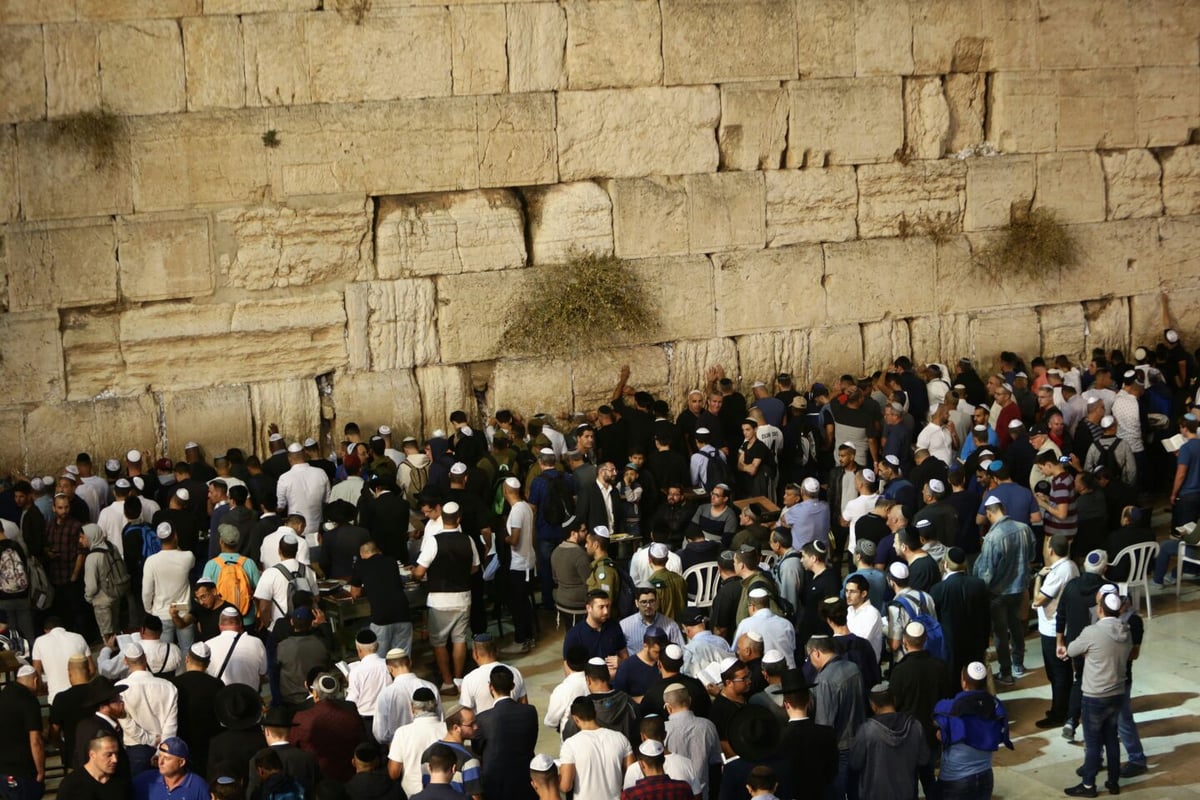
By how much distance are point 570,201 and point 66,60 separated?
505 centimetres

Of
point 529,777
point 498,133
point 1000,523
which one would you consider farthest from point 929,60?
point 529,777

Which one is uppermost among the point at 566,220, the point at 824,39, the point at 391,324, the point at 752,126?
the point at 824,39

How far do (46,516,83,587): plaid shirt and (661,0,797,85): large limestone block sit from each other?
25.3ft

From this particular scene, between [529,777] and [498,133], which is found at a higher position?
[498,133]

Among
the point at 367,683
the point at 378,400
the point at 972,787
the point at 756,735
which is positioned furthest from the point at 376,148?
the point at 972,787

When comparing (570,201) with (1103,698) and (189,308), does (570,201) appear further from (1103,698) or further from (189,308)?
(1103,698)

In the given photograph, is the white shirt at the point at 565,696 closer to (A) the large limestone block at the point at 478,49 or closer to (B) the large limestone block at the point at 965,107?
(A) the large limestone block at the point at 478,49

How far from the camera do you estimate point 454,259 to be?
15516 millimetres

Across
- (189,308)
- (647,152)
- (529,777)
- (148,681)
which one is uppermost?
(647,152)

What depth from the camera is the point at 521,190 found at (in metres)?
15.9

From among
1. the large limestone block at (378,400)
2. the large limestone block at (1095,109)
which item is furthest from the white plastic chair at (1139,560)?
the large limestone block at (1095,109)

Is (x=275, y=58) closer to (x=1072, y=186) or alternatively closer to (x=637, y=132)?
(x=637, y=132)

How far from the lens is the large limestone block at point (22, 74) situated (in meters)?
14.2

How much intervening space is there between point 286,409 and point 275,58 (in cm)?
340
